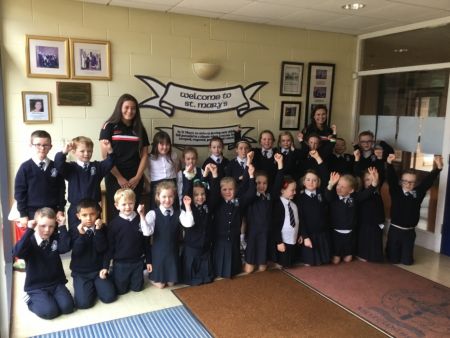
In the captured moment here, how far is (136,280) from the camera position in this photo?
3.08 m

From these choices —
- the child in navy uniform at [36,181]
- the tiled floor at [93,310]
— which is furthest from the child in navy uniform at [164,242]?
the child in navy uniform at [36,181]

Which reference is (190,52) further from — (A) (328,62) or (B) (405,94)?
(B) (405,94)

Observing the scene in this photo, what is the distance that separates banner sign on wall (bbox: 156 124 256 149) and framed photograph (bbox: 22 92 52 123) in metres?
1.05

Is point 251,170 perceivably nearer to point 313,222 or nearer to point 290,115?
point 313,222

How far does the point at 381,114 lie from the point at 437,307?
2.50 m

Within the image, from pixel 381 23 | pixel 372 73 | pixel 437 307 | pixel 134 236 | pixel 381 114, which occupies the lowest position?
pixel 437 307

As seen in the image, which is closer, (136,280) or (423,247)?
(136,280)

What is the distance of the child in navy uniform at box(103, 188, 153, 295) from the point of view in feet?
9.87

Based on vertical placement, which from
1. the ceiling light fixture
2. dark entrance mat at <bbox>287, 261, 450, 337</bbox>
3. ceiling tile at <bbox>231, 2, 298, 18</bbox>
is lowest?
dark entrance mat at <bbox>287, 261, 450, 337</bbox>

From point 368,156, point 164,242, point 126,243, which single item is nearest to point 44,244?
point 126,243

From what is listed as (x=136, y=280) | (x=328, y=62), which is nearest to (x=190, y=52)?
(x=328, y=62)

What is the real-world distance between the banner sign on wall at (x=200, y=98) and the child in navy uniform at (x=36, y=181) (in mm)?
1176

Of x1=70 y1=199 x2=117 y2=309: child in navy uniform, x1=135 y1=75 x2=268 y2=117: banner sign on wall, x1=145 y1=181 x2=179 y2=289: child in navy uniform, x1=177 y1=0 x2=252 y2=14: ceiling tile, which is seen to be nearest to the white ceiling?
x1=177 y1=0 x2=252 y2=14: ceiling tile

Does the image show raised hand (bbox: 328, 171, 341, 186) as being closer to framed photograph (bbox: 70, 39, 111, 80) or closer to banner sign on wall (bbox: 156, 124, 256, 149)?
banner sign on wall (bbox: 156, 124, 256, 149)
